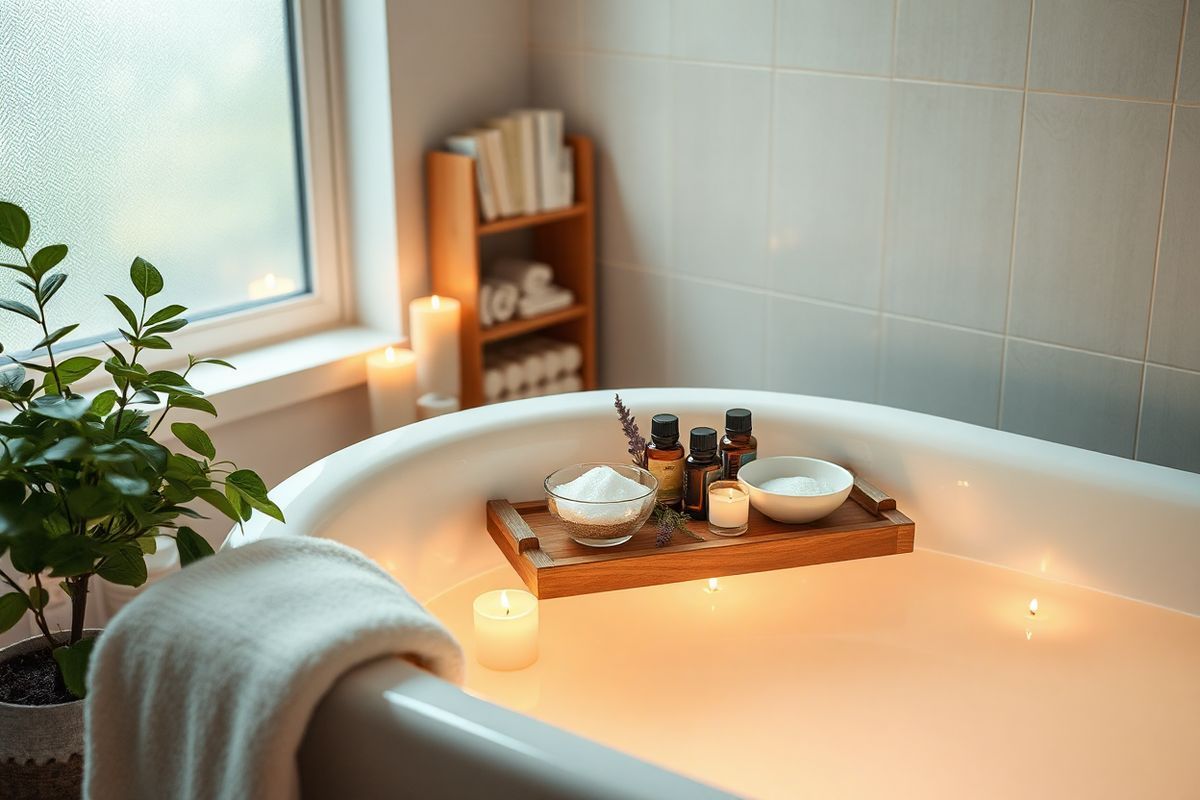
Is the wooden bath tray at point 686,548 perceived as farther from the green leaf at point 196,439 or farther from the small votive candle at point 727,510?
the green leaf at point 196,439

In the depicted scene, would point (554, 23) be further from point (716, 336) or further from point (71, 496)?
point (71, 496)

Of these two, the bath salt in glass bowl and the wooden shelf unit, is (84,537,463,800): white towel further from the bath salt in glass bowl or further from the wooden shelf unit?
the wooden shelf unit

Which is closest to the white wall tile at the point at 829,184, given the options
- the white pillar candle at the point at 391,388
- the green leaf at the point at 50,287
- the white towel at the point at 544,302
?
the white towel at the point at 544,302

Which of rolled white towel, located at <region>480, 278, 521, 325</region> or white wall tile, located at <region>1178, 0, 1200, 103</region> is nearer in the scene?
white wall tile, located at <region>1178, 0, 1200, 103</region>

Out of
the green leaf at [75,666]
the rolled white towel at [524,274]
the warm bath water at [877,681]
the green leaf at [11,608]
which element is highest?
the rolled white towel at [524,274]

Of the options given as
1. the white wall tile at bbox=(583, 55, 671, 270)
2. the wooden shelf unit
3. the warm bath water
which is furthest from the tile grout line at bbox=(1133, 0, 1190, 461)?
the wooden shelf unit

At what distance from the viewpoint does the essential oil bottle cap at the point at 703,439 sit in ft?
6.32

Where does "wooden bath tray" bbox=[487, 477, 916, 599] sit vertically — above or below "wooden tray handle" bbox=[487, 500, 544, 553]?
below

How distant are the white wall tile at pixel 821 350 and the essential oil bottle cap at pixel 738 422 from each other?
0.57 meters

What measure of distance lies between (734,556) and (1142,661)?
59 centimetres

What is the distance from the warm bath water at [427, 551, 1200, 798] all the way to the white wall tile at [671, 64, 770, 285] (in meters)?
0.80

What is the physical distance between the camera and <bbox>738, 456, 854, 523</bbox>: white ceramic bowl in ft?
6.37

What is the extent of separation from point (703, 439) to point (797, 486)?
0.17 metres

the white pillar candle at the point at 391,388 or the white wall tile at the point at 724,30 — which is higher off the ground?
the white wall tile at the point at 724,30
